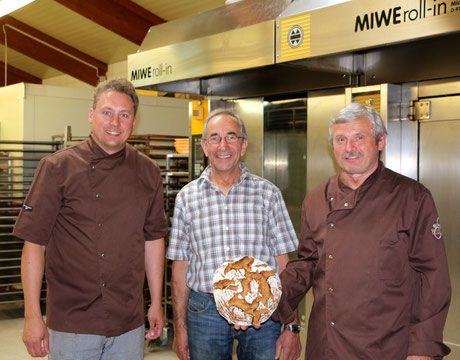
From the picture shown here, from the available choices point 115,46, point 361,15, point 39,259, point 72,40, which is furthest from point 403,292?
point 72,40

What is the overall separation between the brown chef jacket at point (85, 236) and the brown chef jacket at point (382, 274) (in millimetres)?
856

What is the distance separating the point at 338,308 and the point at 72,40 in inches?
451

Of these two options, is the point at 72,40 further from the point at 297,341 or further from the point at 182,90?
the point at 297,341

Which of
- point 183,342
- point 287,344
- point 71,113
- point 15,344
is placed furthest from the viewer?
point 71,113

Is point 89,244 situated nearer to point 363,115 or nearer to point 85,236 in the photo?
point 85,236

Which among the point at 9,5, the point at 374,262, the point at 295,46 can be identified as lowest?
the point at 374,262

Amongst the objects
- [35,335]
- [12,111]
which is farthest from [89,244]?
[12,111]

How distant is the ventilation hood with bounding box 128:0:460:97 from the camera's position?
8.07ft

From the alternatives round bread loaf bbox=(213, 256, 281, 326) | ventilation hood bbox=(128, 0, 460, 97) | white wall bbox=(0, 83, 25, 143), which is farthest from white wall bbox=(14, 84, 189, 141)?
round bread loaf bbox=(213, 256, 281, 326)

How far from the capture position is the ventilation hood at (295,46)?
8.07 ft

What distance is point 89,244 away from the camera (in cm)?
237

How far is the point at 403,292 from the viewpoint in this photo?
A: 204 centimetres

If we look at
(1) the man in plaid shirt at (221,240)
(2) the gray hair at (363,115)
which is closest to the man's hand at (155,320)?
(1) the man in plaid shirt at (221,240)

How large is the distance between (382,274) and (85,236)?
121cm
